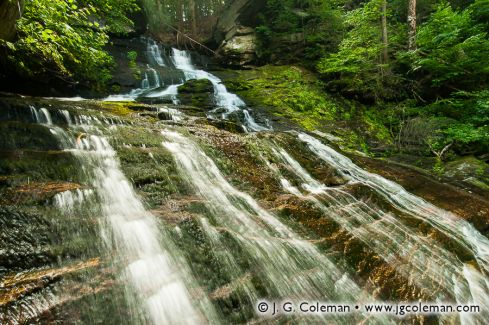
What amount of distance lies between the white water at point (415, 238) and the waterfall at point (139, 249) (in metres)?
2.54

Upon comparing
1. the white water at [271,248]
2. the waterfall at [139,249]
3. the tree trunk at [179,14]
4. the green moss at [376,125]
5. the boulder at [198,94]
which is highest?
the tree trunk at [179,14]

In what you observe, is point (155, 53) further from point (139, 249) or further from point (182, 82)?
point (139, 249)

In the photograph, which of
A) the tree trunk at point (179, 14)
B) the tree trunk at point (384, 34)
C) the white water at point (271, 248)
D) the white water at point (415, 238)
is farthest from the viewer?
the tree trunk at point (179, 14)

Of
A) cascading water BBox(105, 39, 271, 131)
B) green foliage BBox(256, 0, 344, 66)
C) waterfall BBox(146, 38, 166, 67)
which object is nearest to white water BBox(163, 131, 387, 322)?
cascading water BBox(105, 39, 271, 131)

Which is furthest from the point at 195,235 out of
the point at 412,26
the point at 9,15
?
the point at 412,26

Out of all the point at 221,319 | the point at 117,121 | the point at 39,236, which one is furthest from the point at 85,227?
the point at 117,121

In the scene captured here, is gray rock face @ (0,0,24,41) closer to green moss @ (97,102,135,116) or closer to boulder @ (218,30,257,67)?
green moss @ (97,102,135,116)

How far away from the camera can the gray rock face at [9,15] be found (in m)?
3.72

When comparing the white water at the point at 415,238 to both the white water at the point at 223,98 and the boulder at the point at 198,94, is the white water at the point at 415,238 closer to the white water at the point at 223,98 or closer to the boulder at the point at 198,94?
the white water at the point at 223,98

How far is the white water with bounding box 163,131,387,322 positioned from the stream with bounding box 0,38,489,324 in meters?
0.02

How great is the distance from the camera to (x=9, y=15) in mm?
3941

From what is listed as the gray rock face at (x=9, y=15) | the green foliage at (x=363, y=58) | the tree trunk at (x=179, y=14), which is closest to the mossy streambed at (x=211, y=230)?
the gray rock face at (x=9, y=15)

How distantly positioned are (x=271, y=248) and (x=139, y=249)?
1.52 m

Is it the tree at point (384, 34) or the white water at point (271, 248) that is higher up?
the tree at point (384, 34)
